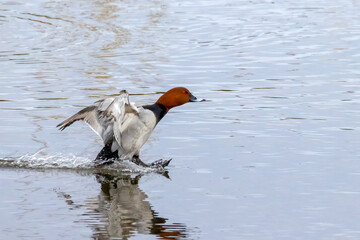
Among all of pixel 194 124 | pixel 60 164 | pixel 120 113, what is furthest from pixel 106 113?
pixel 194 124

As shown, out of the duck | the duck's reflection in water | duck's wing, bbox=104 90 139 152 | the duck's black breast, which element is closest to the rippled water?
the duck's reflection in water

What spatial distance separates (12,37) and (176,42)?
9.32 ft

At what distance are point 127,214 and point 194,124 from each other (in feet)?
10.5

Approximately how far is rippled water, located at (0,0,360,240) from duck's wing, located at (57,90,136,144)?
346mm

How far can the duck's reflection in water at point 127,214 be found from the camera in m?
6.07

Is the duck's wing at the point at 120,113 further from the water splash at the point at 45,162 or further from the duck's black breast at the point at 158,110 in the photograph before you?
the water splash at the point at 45,162

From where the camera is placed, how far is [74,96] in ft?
35.8

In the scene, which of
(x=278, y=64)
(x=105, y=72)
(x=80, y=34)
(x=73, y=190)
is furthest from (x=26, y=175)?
(x=80, y=34)

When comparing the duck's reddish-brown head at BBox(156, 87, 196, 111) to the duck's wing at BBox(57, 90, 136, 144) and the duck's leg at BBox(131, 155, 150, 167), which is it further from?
the duck's leg at BBox(131, 155, 150, 167)

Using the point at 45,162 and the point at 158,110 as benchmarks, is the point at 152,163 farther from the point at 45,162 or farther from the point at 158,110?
the point at 45,162

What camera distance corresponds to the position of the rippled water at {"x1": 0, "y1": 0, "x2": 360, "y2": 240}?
6453 mm

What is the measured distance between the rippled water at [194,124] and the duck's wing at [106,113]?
346 millimetres

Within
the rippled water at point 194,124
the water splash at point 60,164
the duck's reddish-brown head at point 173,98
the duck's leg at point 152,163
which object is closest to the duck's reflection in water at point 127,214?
the rippled water at point 194,124

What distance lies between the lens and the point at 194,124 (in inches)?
380
